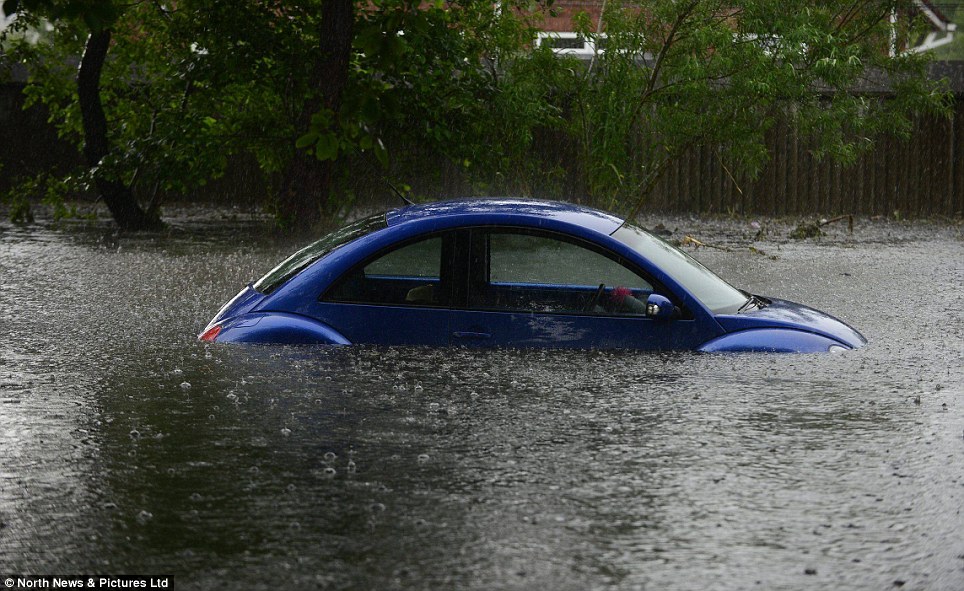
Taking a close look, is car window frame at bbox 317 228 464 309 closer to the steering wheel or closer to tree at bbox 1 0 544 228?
the steering wheel

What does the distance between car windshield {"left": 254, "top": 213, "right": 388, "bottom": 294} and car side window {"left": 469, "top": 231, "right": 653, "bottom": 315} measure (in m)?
0.77

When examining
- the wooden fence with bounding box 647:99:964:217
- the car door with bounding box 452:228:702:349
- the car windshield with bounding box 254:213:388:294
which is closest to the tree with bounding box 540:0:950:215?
the wooden fence with bounding box 647:99:964:217

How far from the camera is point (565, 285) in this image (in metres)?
8.08

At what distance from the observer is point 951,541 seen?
16.0 feet

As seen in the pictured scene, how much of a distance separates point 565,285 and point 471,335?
0.73 meters

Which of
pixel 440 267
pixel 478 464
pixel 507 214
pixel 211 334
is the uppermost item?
pixel 507 214

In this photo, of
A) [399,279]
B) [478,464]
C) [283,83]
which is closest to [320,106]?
[283,83]

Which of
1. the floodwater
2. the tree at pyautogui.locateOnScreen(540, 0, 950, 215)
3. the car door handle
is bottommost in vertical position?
the floodwater

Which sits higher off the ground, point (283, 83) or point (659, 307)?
point (283, 83)

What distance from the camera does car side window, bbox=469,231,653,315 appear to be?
7.85 metres

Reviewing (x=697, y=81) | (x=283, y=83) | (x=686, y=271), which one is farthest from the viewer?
(x=283, y=83)

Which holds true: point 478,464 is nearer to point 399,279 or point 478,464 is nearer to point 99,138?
point 399,279

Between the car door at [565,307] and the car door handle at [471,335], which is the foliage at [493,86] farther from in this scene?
the car door handle at [471,335]

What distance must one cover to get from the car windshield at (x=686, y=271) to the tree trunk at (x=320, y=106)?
8.37 m
